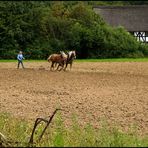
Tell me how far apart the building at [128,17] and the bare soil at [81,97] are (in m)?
41.0

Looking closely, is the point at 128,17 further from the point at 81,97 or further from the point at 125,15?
the point at 81,97

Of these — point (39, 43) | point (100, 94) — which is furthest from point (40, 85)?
point (39, 43)

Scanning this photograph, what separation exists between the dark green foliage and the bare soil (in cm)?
2471

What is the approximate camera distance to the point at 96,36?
54094mm

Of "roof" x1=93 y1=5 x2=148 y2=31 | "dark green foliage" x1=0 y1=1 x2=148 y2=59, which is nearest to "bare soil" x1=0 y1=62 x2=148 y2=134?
"dark green foliage" x1=0 y1=1 x2=148 y2=59

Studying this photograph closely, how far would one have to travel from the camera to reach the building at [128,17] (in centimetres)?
6903

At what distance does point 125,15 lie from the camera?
7231 centimetres

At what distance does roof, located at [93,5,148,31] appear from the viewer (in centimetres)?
7019

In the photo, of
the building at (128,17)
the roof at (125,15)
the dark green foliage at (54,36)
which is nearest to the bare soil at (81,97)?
the dark green foliage at (54,36)

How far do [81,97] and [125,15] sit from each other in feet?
180

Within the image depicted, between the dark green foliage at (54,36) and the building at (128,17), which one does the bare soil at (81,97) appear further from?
the building at (128,17)

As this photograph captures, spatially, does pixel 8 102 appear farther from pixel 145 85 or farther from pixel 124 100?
pixel 145 85

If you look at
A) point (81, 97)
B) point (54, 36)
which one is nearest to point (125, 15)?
point (54, 36)

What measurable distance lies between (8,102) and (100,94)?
427 centimetres
